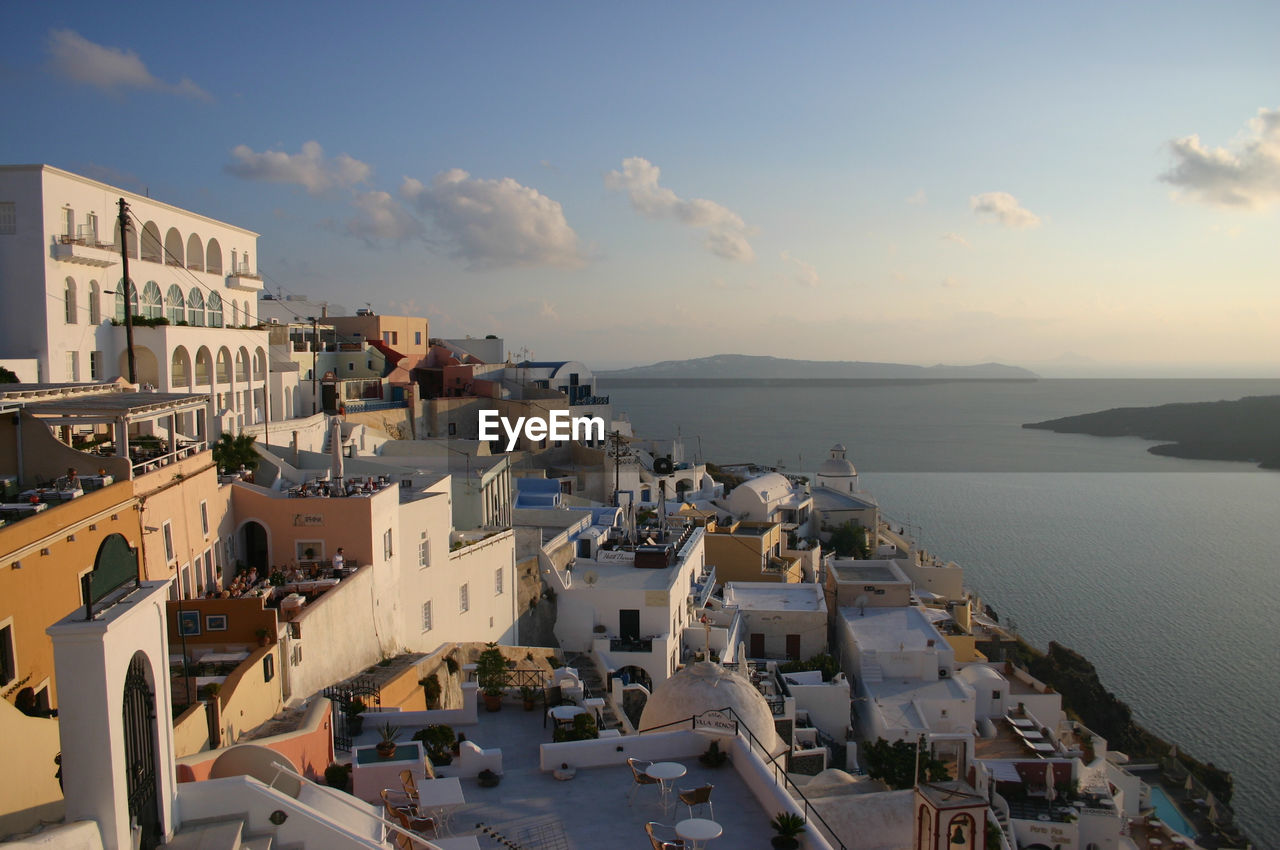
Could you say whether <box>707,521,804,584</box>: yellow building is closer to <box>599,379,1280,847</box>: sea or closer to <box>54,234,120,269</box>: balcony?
<box>599,379,1280,847</box>: sea

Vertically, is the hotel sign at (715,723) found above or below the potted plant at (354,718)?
above

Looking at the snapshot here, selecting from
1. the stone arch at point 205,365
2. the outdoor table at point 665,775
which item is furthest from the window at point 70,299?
the outdoor table at point 665,775

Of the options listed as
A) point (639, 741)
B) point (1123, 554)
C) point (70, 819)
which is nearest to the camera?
point (70, 819)

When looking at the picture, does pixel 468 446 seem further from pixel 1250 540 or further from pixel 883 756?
pixel 1250 540

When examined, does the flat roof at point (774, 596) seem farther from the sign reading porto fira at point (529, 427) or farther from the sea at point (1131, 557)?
the sign reading porto fira at point (529, 427)

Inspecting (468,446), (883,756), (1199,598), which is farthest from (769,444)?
(883,756)

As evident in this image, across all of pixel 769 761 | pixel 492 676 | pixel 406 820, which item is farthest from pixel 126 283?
pixel 769 761

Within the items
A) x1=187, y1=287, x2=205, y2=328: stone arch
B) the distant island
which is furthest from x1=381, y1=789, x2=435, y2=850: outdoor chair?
the distant island
